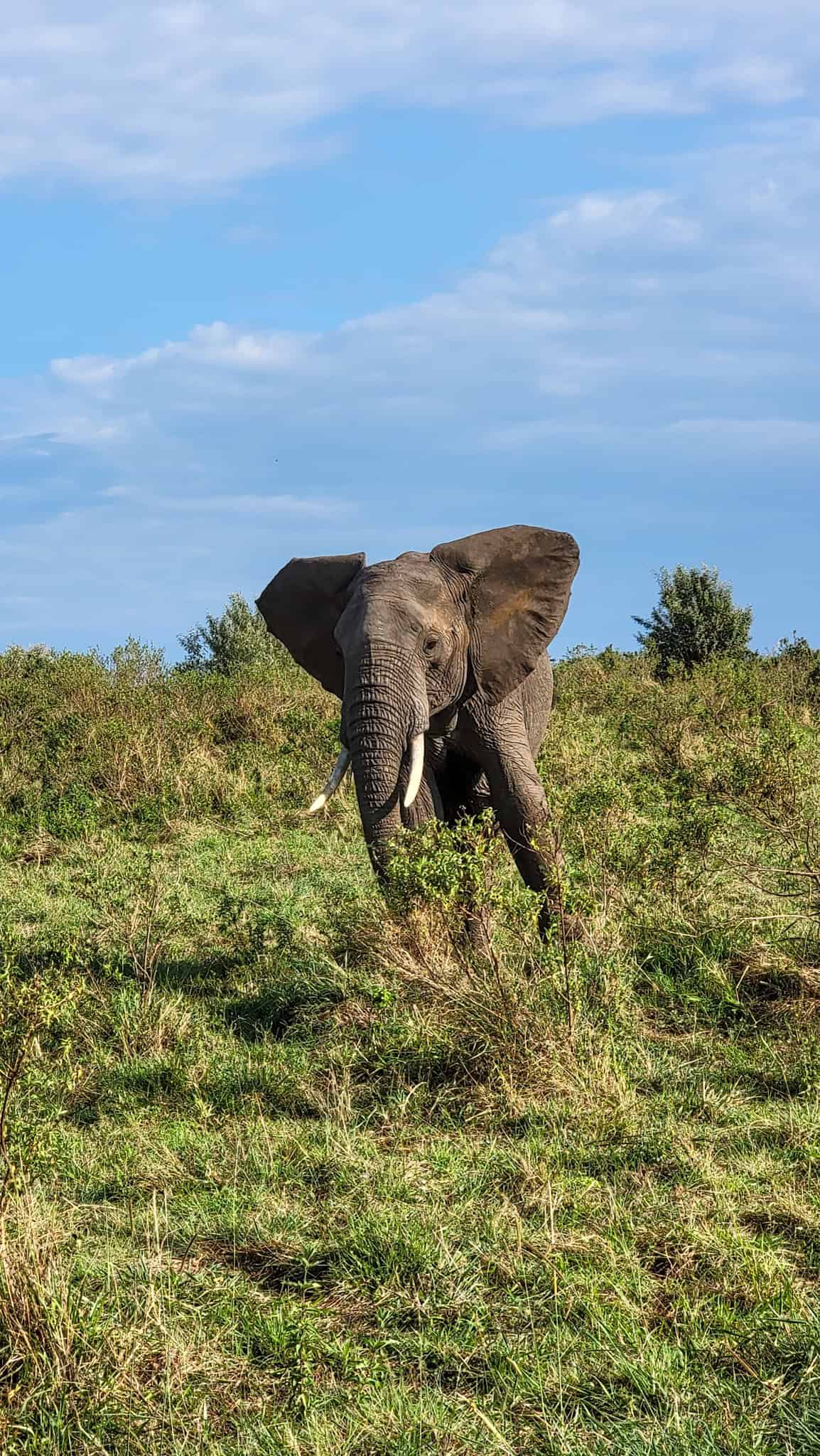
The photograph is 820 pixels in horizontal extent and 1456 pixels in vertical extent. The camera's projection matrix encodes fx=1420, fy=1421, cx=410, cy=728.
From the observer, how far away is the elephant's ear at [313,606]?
7.86 metres

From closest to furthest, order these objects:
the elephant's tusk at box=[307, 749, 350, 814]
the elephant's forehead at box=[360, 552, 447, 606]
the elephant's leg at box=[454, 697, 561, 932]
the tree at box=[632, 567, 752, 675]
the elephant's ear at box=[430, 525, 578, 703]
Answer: the elephant's forehead at box=[360, 552, 447, 606]
the elephant's tusk at box=[307, 749, 350, 814]
the elephant's leg at box=[454, 697, 561, 932]
the elephant's ear at box=[430, 525, 578, 703]
the tree at box=[632, 567, 752, 675]

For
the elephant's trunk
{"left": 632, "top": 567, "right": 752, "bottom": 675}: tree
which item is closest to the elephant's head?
the elephant's trunk

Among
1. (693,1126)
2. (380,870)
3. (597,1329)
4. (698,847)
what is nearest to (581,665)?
(698,847)

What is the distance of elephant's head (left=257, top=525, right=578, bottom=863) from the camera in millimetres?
7000

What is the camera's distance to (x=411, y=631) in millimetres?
7156

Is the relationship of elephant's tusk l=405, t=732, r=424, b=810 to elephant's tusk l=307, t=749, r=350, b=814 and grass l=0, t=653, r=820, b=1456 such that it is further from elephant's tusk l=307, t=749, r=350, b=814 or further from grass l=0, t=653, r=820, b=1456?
elephant's tusk l=307, t=749, r=350, b=814

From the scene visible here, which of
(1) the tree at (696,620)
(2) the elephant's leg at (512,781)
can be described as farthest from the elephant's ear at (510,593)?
(1) the tree at (696,620)

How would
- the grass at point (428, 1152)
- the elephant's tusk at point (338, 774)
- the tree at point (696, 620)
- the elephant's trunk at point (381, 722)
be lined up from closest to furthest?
the grass at point (428, 1152)
the elephant's trunk at point (381, 722)
the elephant's tusk at point (338, 774)
the tree at point (696, 620)

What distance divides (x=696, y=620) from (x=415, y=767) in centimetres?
2153

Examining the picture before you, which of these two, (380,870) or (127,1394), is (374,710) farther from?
(127,1394)

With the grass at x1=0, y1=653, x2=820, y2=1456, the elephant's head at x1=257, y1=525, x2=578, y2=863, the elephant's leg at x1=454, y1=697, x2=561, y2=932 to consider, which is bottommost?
the grass at x1=0, y1=653, x2=820, y2=1456

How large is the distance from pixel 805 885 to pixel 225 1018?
3649mm

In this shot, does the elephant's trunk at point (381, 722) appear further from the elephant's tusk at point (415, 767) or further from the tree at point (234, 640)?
the tree at point (234, 640)

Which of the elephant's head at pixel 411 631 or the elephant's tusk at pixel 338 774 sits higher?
the elephant's head at pixel 411 631
